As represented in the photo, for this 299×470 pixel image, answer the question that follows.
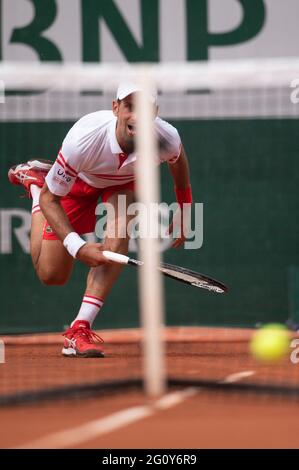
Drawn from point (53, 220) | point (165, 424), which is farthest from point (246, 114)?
point (165, 424)

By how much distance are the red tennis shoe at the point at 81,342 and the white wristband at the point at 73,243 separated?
2.30 feet

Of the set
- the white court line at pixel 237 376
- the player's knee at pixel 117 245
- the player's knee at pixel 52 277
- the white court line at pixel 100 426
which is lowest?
the white court line at pixel 100 426

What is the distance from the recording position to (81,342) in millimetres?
6539

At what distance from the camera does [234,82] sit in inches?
211

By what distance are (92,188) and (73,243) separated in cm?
96

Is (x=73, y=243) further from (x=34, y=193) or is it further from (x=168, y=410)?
(x=168, y=410)

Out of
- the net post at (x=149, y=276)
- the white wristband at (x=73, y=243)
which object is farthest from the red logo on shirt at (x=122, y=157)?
the net post at (x=149, y=276)

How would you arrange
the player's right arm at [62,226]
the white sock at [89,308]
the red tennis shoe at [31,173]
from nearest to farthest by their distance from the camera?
1. the player's right arm at [62,226]
2. the white sock at [89,308]
3. the red tennis shoe at [31,173]

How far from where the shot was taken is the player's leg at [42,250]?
23.4 ft

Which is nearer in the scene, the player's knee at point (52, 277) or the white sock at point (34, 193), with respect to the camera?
the player's knee at point (52, 277)

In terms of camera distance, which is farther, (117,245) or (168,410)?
(117,245)

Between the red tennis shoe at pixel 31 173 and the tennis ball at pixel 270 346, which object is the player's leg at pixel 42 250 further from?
the tennis ball at pixel 270 346

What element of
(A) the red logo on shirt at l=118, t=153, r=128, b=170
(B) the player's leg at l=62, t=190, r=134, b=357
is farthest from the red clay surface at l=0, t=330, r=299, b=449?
(A) the red logo on shirt at l=118, t=153, r=128, b=170

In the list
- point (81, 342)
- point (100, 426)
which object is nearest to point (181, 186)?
point (81, 342)
